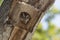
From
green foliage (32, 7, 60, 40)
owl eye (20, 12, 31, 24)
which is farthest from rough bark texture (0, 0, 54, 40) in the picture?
green foliage (32, 7, 60, 40)

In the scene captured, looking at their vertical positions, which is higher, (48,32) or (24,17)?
(24,17)

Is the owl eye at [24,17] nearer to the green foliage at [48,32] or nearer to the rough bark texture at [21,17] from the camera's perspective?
the rough bark texture at [21,17]

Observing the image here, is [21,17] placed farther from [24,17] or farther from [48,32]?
[48,32]

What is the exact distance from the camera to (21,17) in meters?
0.65

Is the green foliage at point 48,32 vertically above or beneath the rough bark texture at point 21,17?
beneath

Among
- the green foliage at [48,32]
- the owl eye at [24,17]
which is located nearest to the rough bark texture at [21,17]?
the owl eye at [24,17]

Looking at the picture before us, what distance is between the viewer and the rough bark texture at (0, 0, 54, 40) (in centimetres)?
63

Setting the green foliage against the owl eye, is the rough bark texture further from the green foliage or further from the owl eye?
the green foliage

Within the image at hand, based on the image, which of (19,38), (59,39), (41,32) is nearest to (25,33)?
(19,38)

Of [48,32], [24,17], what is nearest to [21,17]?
[24,17]

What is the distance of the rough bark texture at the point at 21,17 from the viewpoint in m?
0.63

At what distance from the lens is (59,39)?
3.75 metres

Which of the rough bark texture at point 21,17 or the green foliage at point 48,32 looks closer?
the rough bark texture at point 21,17

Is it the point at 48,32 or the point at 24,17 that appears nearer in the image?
the point at 24,17
